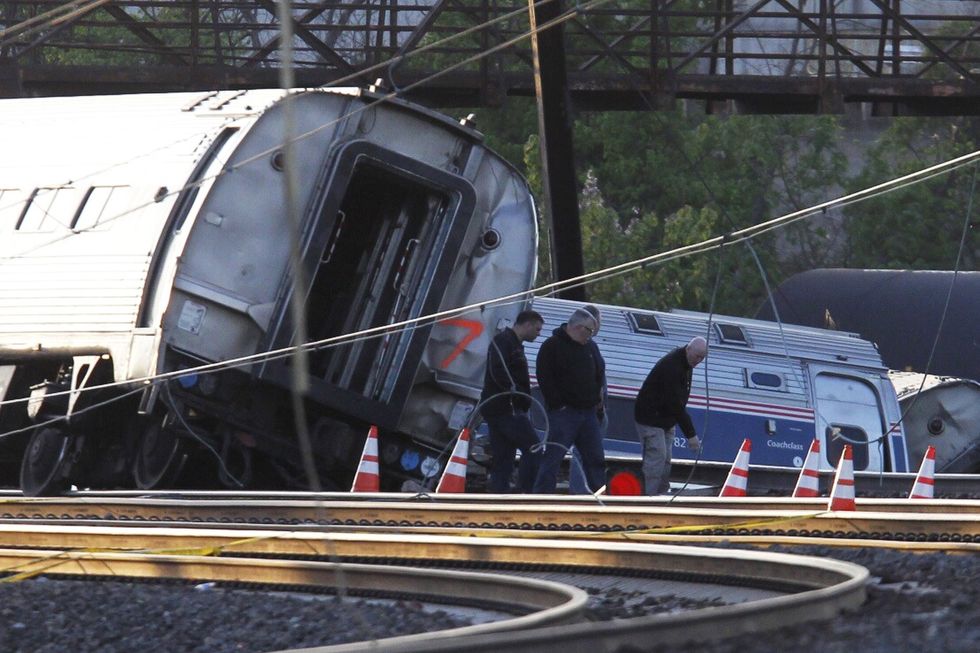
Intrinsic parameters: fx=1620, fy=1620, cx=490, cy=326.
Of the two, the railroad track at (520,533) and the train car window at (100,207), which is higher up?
the train car window at (100,207)

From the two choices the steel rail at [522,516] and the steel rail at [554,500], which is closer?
the steel rail at [522,516]

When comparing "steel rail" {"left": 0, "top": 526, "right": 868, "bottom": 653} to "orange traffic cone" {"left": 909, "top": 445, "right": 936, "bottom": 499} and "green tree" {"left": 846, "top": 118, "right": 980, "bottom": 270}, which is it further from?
"green tree" {"left": 846, "top": 118, "right": 980, "bottom": 270}

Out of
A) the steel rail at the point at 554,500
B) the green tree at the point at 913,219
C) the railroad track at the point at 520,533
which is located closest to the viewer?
the railroad track at the point at 520,533

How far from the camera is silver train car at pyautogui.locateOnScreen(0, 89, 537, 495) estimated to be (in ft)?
41.1

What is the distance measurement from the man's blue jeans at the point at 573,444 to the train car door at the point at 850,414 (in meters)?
5.31

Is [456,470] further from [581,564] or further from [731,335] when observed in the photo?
[731,335]

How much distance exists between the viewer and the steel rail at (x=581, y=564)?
543 cm

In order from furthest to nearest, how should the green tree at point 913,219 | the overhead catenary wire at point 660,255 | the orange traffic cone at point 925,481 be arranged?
the green tree at point 913,219 < the orange traffic cone at point 925,481 < the overhead catenary wire at point 660,255

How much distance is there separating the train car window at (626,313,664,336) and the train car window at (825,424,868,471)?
2172 millimetres

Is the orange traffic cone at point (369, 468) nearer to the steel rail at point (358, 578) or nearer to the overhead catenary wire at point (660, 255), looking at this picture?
the overhead catenary wire at point (660, 255)

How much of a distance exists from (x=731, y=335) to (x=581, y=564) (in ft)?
32.1

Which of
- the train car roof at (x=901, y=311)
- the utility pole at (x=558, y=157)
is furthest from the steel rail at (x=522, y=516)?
the train car roof at (x=901, y=311)

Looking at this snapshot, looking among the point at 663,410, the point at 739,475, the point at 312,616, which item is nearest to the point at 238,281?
the point at 663,410

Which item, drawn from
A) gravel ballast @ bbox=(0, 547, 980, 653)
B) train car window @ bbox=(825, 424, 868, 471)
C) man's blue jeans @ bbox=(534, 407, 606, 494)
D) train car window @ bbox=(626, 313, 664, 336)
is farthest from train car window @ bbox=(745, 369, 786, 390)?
gravel ballast @ bbox=(0, 547, 980, 653)
